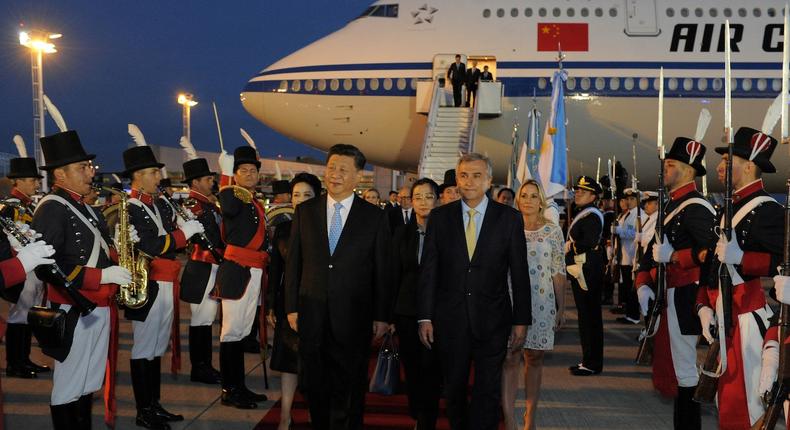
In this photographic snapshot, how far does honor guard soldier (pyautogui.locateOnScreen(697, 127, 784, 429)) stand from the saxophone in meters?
3.61

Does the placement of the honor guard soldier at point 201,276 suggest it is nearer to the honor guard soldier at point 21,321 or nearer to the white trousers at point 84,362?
the honor guard soldier at point 21,321

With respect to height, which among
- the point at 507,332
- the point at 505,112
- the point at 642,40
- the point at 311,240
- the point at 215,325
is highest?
the point at 642,40

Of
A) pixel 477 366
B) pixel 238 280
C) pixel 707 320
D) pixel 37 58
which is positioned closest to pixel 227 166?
pixel 238 280

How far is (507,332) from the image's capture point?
468 cm

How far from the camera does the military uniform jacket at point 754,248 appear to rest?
4.06 m

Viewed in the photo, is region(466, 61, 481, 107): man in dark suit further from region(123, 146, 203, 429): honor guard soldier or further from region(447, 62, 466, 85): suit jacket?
region(123, 146, 203, 429): honor guard soldier

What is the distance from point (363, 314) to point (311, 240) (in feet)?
1.79

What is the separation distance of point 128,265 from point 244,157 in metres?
1.91

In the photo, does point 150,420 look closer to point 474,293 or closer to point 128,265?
point 128,265

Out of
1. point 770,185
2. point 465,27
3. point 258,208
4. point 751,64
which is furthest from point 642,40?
point 258,208

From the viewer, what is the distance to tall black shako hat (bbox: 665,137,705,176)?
17.0 ft

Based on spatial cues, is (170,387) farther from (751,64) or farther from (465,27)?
(751,64)

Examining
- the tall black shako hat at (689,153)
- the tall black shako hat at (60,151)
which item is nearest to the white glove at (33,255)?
the tall black shako hat at (60,151)

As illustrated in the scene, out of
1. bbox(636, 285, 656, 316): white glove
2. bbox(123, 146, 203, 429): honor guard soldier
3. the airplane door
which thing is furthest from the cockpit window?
bbox(636, 285, 656, 316): white glove
